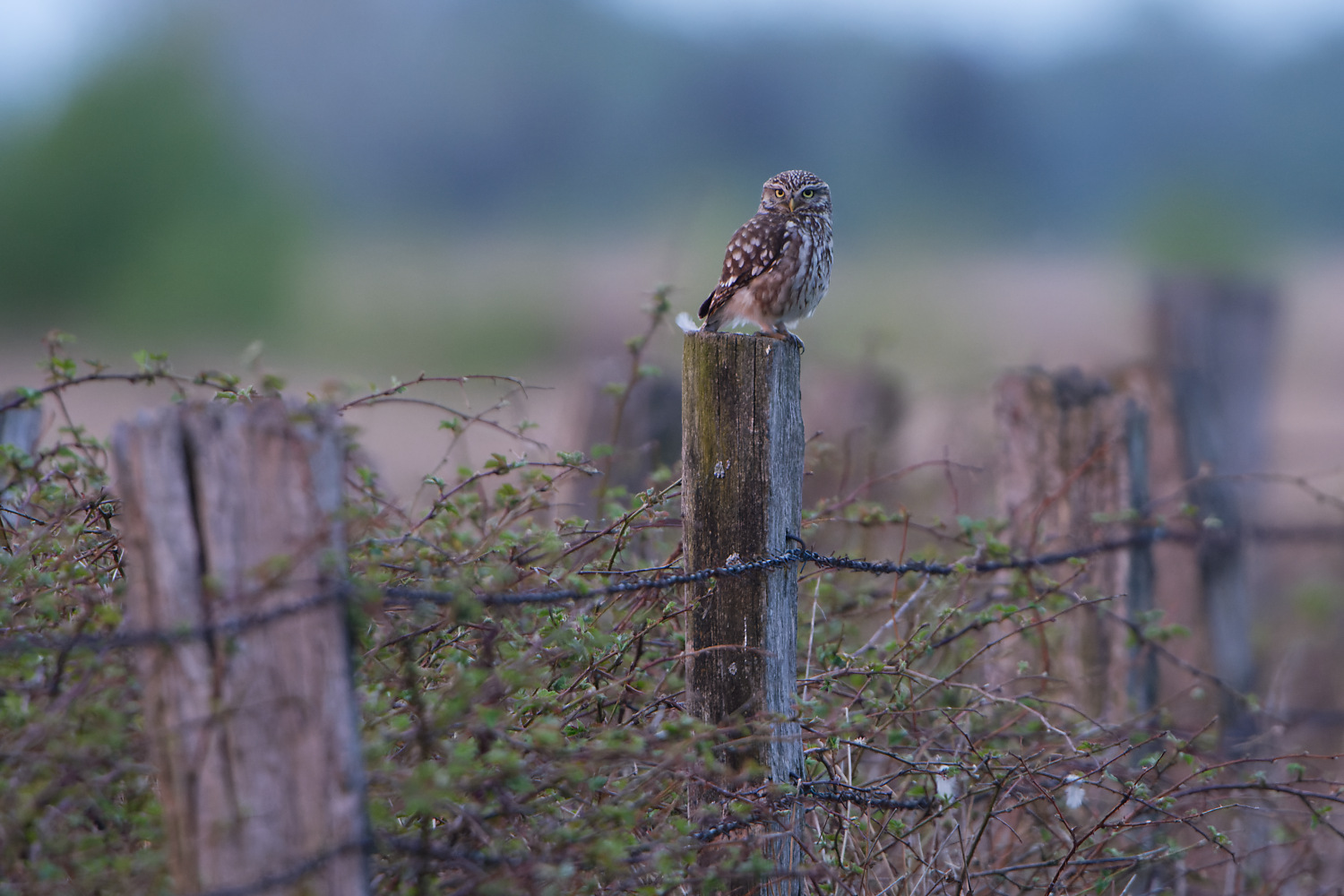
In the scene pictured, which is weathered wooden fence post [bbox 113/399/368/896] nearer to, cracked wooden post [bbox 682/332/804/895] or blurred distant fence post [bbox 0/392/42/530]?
cracked wooden post [bbox 682/332/804/895]

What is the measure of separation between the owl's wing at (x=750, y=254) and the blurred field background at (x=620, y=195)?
35 cm

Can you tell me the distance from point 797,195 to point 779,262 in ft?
1.36

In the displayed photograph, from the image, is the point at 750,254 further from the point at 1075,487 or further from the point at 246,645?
the point at 246,645

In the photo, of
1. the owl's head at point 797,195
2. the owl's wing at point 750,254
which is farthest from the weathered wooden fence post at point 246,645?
the owl's head at point 797,195

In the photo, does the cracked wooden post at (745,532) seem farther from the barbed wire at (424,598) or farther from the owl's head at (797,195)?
the owl's head at (797,195)

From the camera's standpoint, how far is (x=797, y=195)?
488cm

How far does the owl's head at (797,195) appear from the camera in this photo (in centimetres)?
486

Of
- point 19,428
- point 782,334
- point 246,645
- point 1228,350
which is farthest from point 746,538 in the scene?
point 1228,350

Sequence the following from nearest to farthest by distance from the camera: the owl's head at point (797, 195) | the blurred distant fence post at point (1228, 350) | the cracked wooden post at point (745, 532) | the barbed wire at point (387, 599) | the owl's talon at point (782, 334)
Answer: the barbed wire at point (387, 599), the cracked wooden post at point (745, 532), the owl's talon at point (782, 334), the owl's head at point (797, 195), the blurred distant fence post at point (1228, 350)

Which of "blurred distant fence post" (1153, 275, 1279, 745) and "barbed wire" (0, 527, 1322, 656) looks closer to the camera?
"barbed wire" (0, 527, 1322, 656)

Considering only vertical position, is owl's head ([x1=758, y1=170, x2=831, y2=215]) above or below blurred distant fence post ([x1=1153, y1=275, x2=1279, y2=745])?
above

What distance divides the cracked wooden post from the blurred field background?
4.93 ft

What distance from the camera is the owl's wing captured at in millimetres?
4656

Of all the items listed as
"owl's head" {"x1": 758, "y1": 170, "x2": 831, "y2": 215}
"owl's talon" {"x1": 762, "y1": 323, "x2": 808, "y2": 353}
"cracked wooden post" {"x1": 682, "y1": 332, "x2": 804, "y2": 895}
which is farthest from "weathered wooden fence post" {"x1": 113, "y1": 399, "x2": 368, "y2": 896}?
"owl's head" {"x1": 758, "y1": 170, "x2": 831, "y2": 215}
